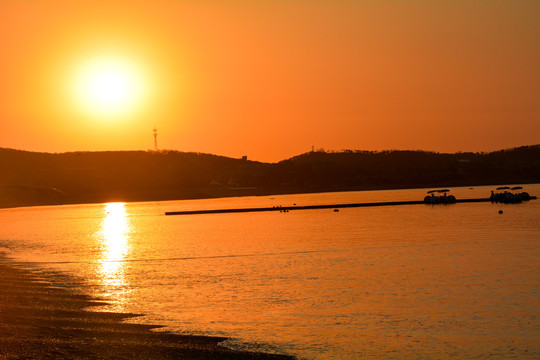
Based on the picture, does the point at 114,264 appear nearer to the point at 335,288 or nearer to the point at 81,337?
the point at 335,288

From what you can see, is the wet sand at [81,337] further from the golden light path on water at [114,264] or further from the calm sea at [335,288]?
the golden light path on water at [114,264]

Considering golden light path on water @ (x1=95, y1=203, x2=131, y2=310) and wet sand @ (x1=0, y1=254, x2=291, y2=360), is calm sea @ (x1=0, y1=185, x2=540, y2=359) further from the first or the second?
wet sand @ (x1=0, y1=254, x2=291, y2=360)

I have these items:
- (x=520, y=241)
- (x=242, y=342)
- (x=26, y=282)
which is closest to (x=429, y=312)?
(x=242, y=342)

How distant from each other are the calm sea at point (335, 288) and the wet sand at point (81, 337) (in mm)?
1246

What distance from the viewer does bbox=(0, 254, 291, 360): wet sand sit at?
18.6 metres

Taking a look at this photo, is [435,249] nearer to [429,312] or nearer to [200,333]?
Result: [429,312]

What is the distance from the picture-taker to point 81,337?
20547mm

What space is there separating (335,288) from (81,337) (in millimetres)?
13909

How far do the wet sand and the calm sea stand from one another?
4.09ft

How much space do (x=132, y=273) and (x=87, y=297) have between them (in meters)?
10.6

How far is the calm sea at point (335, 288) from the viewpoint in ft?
69.3

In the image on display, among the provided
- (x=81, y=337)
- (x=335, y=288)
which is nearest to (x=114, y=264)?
(x=335, y=288)

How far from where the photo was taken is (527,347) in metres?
19.8

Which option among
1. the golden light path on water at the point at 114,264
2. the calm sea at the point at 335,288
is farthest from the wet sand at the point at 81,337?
the golden light path on water at the point at 114,264
